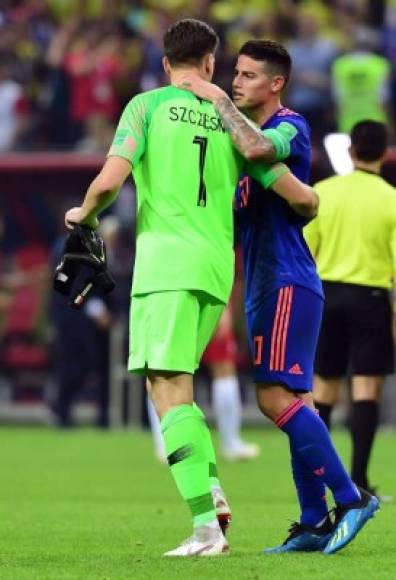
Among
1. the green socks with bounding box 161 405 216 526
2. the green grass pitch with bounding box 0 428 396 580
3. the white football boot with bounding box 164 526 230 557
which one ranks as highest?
the green socks with bounding box 161 405 216 526

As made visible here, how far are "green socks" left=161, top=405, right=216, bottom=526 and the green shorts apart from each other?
0.21m

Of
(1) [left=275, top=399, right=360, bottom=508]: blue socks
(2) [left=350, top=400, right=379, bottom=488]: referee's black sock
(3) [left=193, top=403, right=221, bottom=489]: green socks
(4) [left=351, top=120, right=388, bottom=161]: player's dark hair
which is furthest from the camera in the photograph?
(2) [left=350, top=400, right=379, bottom=488]: referee's black sock

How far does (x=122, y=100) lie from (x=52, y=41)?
1854mm

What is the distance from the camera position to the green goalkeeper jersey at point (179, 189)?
780 cm

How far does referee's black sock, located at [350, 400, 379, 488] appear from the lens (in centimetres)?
1121

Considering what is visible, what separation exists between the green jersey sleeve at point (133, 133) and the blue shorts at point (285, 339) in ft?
2.95

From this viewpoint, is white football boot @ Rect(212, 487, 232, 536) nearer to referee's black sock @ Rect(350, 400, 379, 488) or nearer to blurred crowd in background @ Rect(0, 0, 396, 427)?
referee's black sock @ Rect(350, 400, 379, 488)

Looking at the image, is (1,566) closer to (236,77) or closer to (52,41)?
(236,77)

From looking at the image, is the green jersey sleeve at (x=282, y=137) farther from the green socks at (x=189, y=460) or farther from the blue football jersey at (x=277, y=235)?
the green socks at (x=189, y=460)

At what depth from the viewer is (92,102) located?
22.7 m

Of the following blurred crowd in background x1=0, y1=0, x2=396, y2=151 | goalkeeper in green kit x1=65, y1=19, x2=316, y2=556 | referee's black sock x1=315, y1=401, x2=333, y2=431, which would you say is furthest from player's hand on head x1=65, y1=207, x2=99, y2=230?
blurred crowd in background x1=0, y1=0, x2=396, y2=151

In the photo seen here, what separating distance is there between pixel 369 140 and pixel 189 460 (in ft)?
13.0

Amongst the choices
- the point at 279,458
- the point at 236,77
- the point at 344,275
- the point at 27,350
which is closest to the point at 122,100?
the point at 27,350

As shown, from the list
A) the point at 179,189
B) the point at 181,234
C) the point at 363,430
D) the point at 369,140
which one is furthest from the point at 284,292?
the point at 363,430
